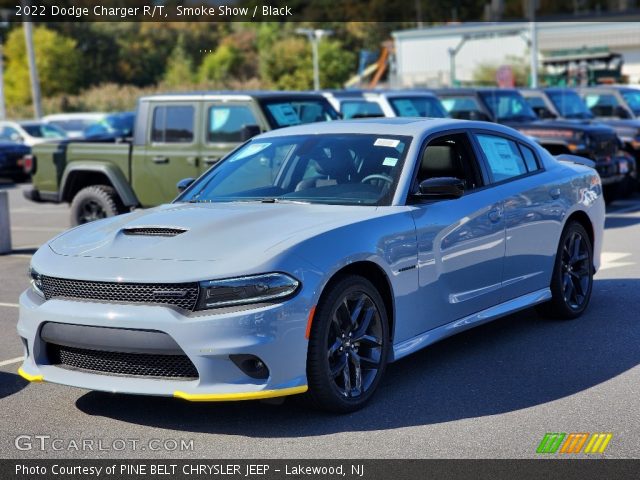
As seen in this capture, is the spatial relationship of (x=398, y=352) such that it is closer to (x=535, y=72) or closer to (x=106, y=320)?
(x=106, y=320)

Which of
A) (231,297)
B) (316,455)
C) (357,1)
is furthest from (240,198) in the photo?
(357,1)

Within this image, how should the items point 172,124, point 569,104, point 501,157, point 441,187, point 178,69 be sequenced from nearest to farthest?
point 441,187
point 501,157
point 172,124
point 569,104
point 178,69

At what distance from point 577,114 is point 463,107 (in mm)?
2537

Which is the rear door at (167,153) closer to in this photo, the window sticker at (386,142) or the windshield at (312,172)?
the windshield at (312,172)

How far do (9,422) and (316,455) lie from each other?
70.5 inches

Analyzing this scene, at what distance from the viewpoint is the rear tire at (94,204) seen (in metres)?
13.5

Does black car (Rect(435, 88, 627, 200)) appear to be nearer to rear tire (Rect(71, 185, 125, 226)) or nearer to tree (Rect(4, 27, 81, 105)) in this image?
rear tire (Rect(71, 185, 125, 226))

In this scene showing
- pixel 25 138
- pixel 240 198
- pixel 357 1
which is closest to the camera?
pixel 240 198

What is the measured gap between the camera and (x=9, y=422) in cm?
576

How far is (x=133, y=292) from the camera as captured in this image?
211 inches

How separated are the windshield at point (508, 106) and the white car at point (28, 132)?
52.4ft

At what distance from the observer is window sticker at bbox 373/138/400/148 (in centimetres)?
680
